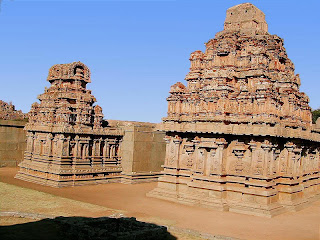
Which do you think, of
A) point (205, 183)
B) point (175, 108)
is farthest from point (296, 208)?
point (175, 108)

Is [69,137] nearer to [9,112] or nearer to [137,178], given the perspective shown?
[137,178]

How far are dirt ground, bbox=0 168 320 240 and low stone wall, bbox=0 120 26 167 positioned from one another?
989 centimetres

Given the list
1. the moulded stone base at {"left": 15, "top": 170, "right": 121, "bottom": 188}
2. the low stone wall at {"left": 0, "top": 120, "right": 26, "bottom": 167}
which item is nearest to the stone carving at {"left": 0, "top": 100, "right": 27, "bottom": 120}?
the low stone wall at {"left": 0, "top": 120, "right": 26, "bottom": 167}

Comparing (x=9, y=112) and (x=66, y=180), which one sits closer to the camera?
(x=66, y=180)

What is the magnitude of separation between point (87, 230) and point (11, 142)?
69.6 feet

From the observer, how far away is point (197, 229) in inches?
480

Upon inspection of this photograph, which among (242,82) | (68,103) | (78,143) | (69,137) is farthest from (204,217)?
(68,103)

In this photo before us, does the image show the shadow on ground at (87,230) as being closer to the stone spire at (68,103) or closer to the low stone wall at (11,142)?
the stone spire at (68,103)

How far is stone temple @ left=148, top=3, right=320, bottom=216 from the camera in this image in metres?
16.0

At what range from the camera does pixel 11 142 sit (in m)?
28.4

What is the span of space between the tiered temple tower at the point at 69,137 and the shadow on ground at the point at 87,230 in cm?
950

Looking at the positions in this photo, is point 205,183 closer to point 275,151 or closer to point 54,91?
point 275,151

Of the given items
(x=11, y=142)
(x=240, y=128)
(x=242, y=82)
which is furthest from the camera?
(x=11, y=142)

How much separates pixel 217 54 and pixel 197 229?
375 inches
